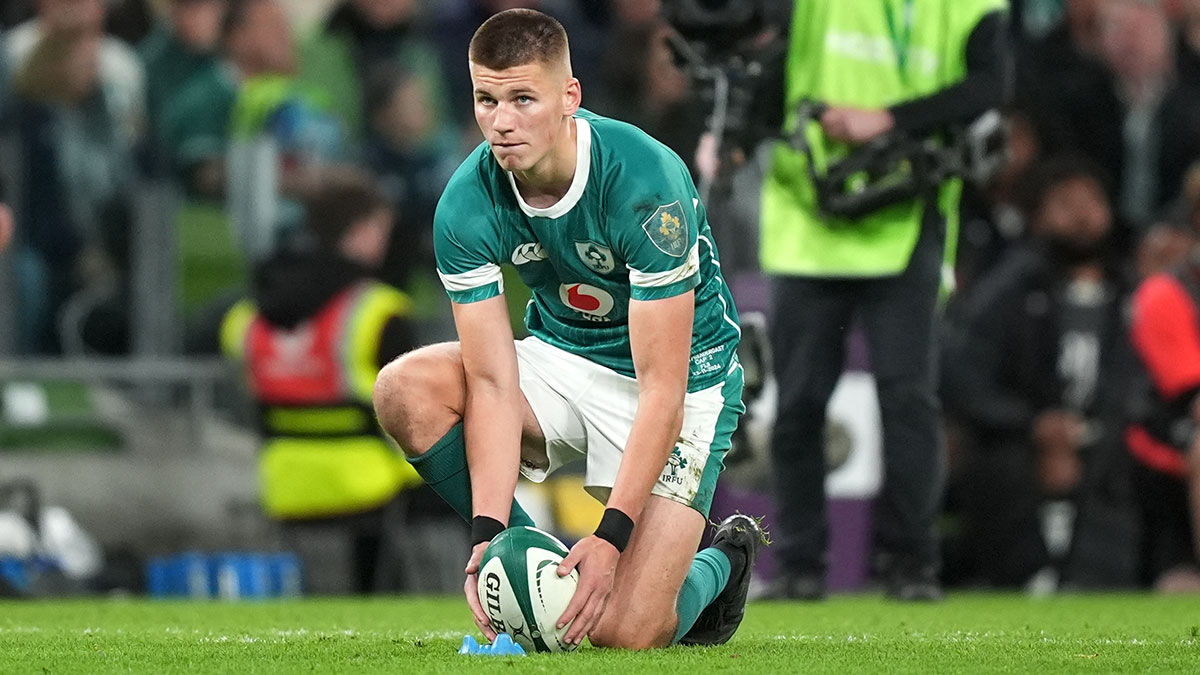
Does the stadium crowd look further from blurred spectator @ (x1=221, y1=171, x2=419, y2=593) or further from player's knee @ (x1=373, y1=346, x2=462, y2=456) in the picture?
player's knee @ (x1=373, y1=346, x2=462, y2=456)

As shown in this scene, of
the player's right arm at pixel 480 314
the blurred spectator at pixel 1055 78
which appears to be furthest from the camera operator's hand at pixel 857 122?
the blurred spectator at pixel 1055 78

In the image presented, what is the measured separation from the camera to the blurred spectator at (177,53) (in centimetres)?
1024

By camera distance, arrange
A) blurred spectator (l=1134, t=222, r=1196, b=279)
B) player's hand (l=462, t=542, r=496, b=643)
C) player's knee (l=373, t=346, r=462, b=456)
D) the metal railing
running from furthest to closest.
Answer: blurred spectator (l=1134, t=222, r=1196, b=279) → the metal railing → player's knee (l=373, t=346, r=462, b=456) → player's hand (l=462, t=542, r=496, b=643)

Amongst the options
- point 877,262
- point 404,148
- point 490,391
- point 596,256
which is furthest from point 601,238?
point 404,148

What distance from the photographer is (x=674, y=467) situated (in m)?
4.66

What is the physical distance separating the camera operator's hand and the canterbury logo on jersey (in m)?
2.21

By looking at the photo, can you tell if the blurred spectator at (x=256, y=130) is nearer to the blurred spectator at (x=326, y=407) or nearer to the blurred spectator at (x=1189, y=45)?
the blurred spectator at (x=326, y=407)

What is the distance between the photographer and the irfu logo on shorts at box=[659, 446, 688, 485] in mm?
4652

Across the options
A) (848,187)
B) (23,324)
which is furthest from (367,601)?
(23,324)

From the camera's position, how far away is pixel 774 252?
6.82 m

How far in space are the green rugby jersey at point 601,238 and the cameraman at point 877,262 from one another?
1.85m

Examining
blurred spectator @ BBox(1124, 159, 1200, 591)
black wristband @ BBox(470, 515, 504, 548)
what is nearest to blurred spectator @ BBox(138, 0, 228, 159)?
blurred spectator @ BBox(1124, 159, 1200, 591)

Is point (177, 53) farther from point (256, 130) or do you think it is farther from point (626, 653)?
point (626, 653)

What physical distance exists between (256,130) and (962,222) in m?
3.60
